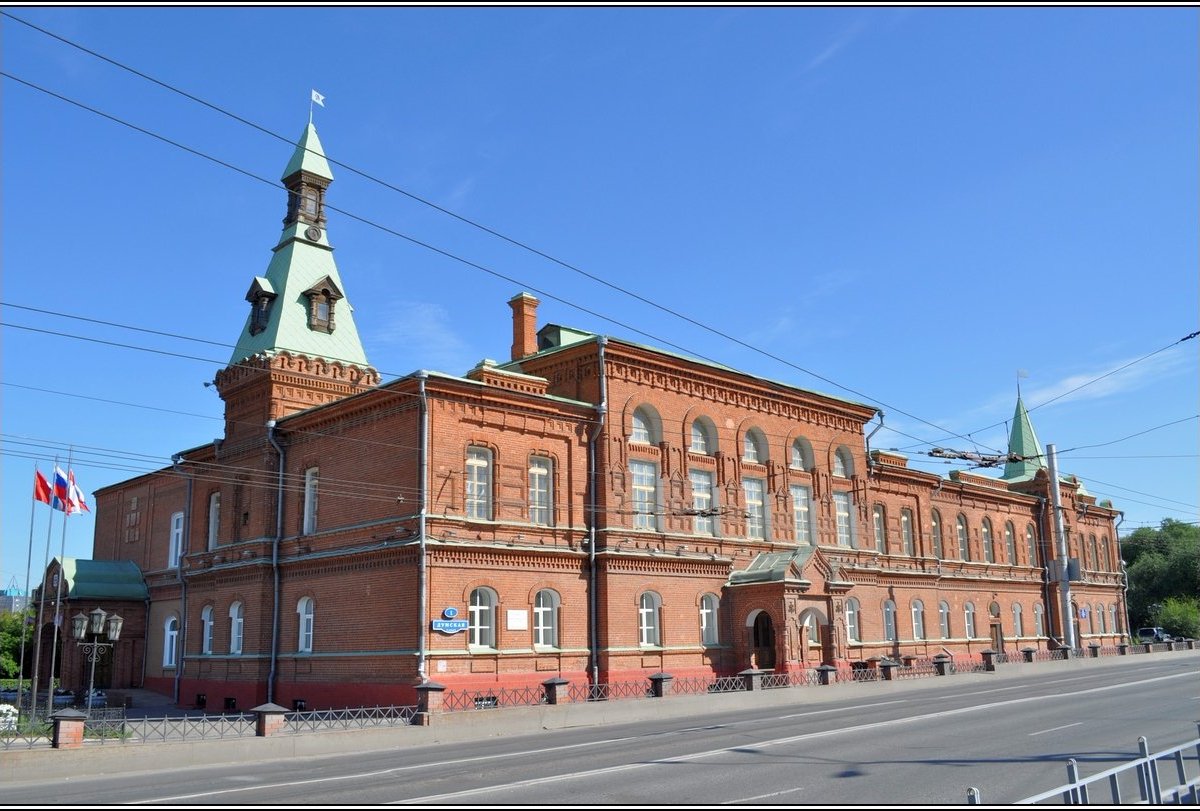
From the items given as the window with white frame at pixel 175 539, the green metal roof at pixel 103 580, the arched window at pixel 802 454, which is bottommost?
the green metal roof at pixel 103 580

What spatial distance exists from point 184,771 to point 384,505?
12030 millimetres

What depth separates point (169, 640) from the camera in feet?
128

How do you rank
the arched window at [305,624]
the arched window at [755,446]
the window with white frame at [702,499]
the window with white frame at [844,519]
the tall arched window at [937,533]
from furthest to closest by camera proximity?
the tall arched window at [937,533], the window with white frame at [844,519], the arched window at [755,446], the window with white frame at [702,499], the arched window at [305,624]

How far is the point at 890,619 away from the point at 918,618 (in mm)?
3116

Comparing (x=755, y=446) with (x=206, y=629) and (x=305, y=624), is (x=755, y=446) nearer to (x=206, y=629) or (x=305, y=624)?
(x=305, y=624)

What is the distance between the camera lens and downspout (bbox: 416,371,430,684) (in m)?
26.6

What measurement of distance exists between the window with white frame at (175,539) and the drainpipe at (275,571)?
9.04 metres

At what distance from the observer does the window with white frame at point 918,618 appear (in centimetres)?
4653

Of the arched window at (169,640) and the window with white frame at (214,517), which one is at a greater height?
the window with white frame at (214,517)

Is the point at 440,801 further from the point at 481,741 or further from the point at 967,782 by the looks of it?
the point at 481,741

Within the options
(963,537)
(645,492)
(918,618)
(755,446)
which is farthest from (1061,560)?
(645,492)

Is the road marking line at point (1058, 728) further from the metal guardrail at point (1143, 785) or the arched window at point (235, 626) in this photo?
the arched window at point (235, 626)

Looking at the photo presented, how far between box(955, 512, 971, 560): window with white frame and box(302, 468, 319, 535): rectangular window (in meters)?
35.4

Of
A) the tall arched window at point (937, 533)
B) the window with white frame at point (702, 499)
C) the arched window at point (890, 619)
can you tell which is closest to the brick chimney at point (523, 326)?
the window with white frame at point (702, 499)
